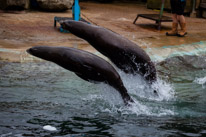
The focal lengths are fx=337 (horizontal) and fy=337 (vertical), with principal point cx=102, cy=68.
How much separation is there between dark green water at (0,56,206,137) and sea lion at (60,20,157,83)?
38cm

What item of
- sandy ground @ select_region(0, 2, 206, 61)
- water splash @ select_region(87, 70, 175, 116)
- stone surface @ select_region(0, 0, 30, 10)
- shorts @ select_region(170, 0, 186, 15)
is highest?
shorts @ select_region(170, 0, 186, 15)

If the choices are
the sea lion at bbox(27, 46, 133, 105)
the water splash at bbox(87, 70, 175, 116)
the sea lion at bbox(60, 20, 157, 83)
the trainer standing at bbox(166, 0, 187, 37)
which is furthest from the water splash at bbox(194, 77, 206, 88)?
the trainer standing at bbox(166, 0, 187, 37)

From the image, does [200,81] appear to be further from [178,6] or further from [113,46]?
[178,6]

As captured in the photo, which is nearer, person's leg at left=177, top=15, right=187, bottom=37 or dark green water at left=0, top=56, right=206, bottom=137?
dark green water at left=0, top=56, right=206, bottom=137

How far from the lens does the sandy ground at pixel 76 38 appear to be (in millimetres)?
7396

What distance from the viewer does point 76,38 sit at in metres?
8.30

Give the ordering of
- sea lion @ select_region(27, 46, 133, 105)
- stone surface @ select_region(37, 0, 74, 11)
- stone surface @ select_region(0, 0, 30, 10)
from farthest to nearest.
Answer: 1. stone surface @ select_region(37, 0, 74, 11)
2. stone surface @ select_region(0, 0, 30, 10)
3. sea lion @ select_region(27, 46, 133, 105)

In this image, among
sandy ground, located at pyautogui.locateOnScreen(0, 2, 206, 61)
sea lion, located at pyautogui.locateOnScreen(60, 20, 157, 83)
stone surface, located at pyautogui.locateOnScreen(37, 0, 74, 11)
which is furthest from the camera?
stone surface, located at pyautogui.locateOnScreen(37, 0, 74, 11)

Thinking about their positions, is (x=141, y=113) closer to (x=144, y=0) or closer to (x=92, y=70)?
(x=92, y=70)

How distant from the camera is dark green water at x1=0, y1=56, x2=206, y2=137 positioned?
3850 millimetres

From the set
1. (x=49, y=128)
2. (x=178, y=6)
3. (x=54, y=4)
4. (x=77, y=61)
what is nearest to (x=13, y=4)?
(x=54, y=4)

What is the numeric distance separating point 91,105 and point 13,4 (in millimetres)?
7484

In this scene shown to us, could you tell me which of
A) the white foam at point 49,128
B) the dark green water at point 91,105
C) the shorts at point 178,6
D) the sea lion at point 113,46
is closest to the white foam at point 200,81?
the dark green water at point 91,105

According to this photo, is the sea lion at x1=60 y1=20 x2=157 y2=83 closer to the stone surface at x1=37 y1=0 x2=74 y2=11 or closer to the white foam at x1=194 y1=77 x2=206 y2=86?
the white foam at x1=194 y1=77 x2=206 y2=86
